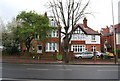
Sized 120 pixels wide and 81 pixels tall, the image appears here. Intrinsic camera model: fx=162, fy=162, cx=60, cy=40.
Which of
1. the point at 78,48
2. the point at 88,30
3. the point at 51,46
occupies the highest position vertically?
the point at 88,30

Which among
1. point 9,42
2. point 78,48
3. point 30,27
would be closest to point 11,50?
point 9,42

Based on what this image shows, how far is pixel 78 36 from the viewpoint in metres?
45.1

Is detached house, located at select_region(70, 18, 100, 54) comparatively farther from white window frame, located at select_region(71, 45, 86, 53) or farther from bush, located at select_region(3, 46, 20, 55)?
bush, located at select_region(3, 46, 20, 55)

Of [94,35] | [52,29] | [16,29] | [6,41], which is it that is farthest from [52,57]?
[94,35]

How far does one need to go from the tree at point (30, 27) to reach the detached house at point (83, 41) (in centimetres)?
1571

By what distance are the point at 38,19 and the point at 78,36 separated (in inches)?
683

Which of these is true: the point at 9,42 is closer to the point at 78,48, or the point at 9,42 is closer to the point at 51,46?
the point at 51,46

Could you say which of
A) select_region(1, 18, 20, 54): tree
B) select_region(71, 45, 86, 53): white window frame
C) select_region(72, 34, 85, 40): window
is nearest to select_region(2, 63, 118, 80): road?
select_region(1, 18, 20, 54): tree

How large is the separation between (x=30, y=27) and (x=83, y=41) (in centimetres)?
1993

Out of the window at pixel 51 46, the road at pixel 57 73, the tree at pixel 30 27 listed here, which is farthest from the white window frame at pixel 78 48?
the road at pixel 57 73

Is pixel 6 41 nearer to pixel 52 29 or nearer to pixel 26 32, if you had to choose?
pixel 26 32

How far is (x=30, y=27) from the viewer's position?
2956cm

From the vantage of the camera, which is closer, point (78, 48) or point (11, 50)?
point (11, 50)

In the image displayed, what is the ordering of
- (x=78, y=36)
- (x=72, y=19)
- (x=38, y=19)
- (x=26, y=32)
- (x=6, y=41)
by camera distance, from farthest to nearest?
(x=78, y=36)
(x=6, y=41)
(x=38, y=19)
(x=26, y=32)
(x=72, y=19)
